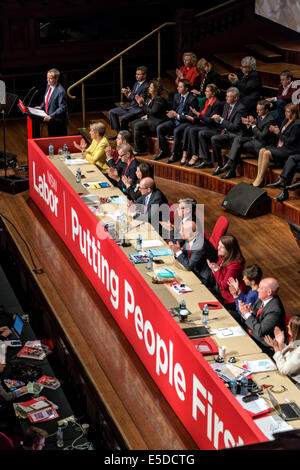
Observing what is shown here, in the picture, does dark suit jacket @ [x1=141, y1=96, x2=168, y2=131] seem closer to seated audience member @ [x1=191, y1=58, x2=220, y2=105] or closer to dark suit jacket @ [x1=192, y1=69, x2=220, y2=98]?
seated audience member @ [x1=191, y1=58, x2=220, y2=105]

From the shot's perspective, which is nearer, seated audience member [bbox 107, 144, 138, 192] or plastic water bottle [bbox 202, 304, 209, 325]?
plastic water bottle [bbox 202, 304, 209, 325]

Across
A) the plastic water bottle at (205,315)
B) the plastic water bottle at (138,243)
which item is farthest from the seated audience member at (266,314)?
the plastic water bottle at (138,243)

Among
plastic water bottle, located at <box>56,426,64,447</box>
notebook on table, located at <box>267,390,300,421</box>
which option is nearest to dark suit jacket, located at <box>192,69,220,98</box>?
plastic water bottle, located at <box>56,426,64,447</box>

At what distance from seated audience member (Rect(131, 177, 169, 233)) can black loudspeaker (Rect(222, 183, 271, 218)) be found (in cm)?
165

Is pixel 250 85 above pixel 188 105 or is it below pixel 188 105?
above

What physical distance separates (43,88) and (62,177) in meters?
4.92


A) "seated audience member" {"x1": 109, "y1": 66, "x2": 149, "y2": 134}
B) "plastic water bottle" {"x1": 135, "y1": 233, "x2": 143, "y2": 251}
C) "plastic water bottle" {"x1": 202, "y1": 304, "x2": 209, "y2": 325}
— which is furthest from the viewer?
"seated audience member" {"x1": 109, "y1": 66, "x2": 149, "y2": 134}

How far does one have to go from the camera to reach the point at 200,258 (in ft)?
19.0

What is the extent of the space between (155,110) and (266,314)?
5.37 metres

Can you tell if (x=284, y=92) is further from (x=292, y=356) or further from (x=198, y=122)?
(x=292, y=356)

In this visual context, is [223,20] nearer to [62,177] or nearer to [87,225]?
[62,177]

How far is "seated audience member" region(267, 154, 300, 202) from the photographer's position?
7873mm

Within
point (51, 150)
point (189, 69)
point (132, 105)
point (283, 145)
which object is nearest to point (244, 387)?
point (283, 145)
